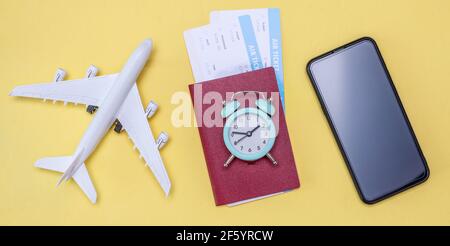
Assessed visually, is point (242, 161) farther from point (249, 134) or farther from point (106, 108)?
point (106, 108)

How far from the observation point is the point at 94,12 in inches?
44.1

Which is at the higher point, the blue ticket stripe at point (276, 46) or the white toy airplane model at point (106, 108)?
the blue ticket stripe at point (276, 46)

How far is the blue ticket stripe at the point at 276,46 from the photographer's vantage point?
1.09 m

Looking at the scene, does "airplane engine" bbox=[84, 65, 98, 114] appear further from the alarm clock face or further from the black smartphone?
the black smartphone

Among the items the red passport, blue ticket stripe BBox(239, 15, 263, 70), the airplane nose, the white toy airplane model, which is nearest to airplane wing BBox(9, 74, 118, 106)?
the white toy airplane model

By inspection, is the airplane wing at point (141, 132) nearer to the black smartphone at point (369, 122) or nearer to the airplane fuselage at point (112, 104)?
the airplane fuselage at point (112, 104)

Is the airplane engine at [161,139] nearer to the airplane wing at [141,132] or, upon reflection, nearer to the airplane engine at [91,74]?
the airplane wing at [141,132]

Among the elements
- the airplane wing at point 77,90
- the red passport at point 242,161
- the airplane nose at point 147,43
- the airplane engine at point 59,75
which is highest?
the airplane nose at point 147,43

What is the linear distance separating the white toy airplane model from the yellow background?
0.03m

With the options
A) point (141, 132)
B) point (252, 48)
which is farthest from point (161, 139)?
point (252, 48)

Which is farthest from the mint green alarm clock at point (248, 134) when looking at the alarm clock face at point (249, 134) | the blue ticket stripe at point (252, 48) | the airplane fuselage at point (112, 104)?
the airplane fuselage at point (112, 104)

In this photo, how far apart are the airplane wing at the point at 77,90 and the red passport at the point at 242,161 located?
0.21 metres

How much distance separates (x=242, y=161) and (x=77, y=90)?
412 mm

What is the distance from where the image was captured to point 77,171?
3.42 ft
